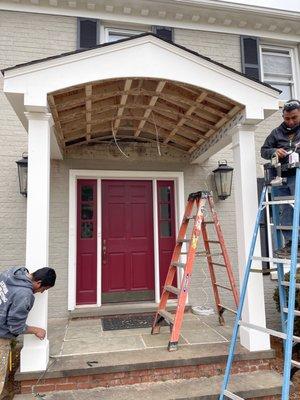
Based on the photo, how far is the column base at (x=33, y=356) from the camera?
289 centimetres

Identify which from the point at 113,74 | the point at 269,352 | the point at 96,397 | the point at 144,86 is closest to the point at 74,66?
Result: the point at 113,74

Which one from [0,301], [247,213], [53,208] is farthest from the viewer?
[53,208]

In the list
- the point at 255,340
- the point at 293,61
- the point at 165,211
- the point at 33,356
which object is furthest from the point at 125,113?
the point at 293,61

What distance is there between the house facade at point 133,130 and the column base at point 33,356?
1.14 meters

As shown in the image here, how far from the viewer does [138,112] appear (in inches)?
167

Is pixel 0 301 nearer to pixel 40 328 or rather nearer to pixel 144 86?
pixel 40 328

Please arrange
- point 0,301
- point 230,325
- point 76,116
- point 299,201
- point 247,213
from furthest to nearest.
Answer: point 230,325, point 76,116, point 247,213, point 0,301, point 299,201

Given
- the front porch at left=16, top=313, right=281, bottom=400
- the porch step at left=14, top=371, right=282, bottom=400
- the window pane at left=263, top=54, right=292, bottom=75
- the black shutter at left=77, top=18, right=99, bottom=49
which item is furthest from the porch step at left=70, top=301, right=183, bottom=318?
the window pane at left=263, top=54, right=292, bottom=75

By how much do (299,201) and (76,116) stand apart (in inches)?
107

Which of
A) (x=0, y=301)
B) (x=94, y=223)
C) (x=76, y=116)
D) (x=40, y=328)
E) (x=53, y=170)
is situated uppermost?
(x=76, y=116)

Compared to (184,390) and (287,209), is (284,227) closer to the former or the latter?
(287,209)

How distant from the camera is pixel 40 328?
2902 mm

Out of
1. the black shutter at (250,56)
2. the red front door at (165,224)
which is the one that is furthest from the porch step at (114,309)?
the black shutter at (250,56)

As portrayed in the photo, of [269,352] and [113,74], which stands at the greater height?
[113,74]
